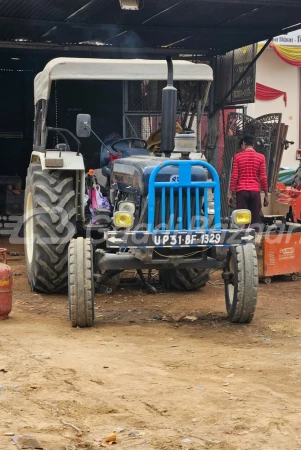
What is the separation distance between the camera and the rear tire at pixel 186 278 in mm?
9352

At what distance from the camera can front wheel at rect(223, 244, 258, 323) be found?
25.1 feet

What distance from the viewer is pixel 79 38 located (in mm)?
15844

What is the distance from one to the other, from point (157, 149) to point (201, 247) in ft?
6.46

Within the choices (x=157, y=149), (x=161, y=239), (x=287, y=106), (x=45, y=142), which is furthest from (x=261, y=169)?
(x=287, y=106)

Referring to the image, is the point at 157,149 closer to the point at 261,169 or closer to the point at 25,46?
the point at 261,169

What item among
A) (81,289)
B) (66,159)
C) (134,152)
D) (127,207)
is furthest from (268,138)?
(81,289)

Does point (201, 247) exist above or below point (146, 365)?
above

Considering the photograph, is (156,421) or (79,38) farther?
(79,38)

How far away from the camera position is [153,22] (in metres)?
14.8

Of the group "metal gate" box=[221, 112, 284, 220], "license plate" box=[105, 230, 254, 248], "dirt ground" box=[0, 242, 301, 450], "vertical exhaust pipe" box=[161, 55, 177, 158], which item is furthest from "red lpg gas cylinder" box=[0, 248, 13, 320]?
"metal gate" box=[221, 112, 284, 220]

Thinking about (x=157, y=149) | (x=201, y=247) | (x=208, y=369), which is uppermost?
(x=157, y=149)

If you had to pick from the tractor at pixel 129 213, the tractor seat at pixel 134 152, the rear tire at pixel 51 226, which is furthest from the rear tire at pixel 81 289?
the tractor seat at pixel 134 152

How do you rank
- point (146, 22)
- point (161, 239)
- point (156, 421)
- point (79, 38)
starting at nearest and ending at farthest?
point (156, 421) < point (161, 239) < point (146, 22) < point (79, 38)

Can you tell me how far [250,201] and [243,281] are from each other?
13.2 ft
